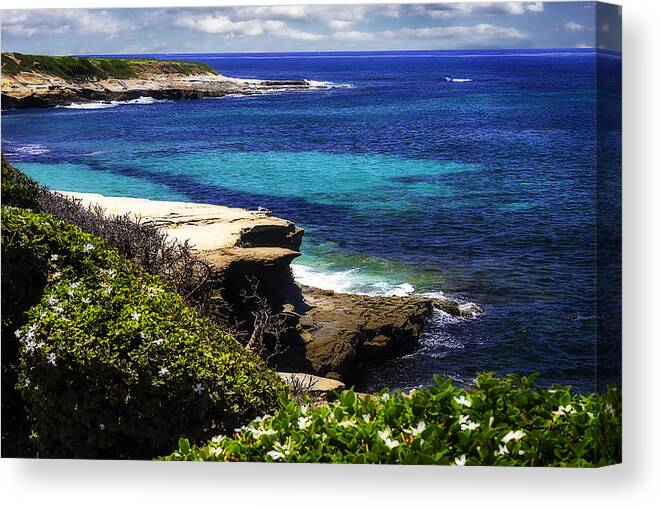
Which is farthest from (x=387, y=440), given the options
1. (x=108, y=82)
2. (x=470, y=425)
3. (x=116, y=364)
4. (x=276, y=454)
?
(x=108, y=82)

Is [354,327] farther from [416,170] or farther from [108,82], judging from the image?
[108,82]

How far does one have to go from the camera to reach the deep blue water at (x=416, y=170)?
555 centimetres

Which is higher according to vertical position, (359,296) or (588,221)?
(588,221)

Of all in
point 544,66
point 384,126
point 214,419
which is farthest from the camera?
point 384,126

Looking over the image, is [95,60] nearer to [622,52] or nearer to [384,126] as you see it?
[384,126]

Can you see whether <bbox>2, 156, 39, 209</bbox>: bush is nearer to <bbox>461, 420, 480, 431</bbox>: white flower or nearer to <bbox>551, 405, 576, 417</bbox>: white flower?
<bbox>461, 420, 480, 431</bbox>: white flower

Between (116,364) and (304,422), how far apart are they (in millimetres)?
1106

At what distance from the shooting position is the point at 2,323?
569 centimetres

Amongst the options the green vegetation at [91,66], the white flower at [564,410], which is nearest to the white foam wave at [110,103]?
the green vegetation at [91,66]

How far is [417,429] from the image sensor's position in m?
5.32

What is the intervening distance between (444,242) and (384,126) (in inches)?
33.7

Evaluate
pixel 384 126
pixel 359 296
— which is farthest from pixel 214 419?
pixel 384 126

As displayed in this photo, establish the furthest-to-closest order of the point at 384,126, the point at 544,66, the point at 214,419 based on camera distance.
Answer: the point at 384,126
the point at 544,66
the point at 214,419

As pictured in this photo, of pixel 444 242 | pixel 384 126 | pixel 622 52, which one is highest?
pixel 622 52
